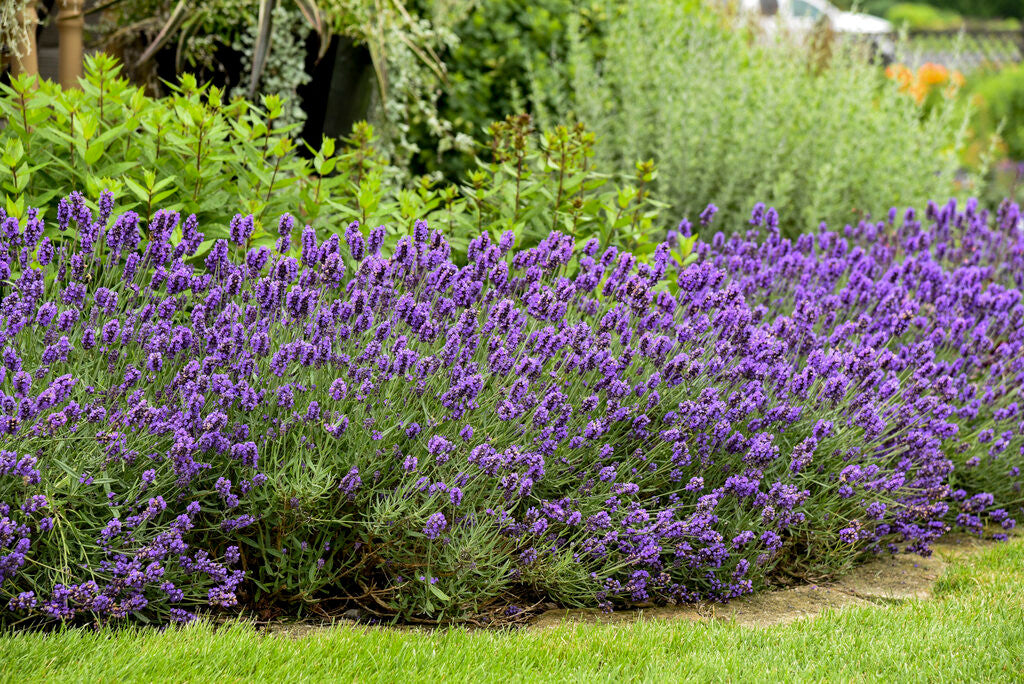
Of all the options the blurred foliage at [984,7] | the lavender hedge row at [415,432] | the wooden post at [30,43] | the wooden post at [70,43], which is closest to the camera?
the lavender hedge row at [415,432]

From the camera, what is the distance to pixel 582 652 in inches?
119

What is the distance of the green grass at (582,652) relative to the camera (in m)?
2.65

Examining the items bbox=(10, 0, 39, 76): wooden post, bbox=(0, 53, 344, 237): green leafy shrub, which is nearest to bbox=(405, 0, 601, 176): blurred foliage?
bbox=(10, 0, 39, 76): wooden post

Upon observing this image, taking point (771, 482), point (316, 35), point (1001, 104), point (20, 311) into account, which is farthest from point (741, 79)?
point (1001, 104)

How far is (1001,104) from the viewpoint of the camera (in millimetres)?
17281

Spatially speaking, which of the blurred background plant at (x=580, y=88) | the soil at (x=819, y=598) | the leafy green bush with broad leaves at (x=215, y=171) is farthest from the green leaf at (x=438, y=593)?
the blurred background plant at (x=580, y=88)

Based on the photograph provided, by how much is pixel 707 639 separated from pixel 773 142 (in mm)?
4761

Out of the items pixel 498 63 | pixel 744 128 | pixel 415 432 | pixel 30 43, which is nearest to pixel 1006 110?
pixel 744 128

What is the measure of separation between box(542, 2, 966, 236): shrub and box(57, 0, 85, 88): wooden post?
348 centimetres

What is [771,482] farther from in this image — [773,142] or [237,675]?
[773,142]

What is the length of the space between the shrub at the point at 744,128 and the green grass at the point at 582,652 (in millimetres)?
3858

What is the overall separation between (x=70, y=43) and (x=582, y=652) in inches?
172

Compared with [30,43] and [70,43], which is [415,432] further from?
[70,43]

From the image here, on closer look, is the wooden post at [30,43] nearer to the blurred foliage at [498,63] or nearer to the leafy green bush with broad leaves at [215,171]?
the leafy green bush with broad leaves at [215,171]
